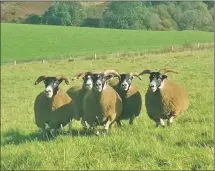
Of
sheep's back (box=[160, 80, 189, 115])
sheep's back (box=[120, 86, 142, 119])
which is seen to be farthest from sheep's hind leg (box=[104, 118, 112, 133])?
sheep's back (box=[160, 80, 189, 115])

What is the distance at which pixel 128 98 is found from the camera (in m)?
10.0

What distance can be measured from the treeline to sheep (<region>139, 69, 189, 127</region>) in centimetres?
2692

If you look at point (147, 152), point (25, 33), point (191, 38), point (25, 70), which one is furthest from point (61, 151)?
point (25, 33)

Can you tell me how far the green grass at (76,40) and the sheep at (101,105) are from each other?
118 ft

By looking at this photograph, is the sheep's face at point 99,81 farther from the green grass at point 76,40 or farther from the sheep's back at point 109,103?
the green grass at point 76,40

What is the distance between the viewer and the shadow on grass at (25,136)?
8945mm

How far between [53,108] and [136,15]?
32478 millimetres

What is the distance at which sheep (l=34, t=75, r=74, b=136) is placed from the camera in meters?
9.29

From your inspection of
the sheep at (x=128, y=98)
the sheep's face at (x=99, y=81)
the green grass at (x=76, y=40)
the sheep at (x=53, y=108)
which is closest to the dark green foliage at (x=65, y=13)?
the green grass at (x=76, y=40)

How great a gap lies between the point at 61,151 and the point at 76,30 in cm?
4598

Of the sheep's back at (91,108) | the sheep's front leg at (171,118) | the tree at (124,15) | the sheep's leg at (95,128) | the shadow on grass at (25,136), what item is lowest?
the shadow on grass at (25,136)

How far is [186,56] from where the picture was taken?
30312 millimetres

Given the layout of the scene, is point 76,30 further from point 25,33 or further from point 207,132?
point 207,132

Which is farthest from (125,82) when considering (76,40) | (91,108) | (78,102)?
(76,40)
